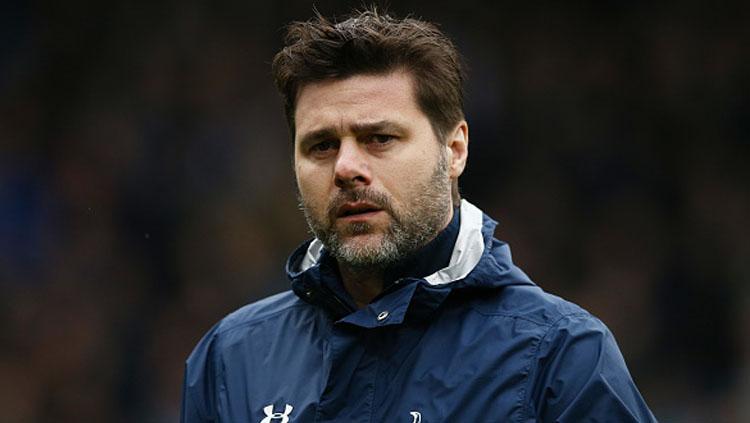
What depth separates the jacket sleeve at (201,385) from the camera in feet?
9.65

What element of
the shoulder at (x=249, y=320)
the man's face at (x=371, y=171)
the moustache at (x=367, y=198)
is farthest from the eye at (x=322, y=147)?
the shoulder at (x=249, y=320)

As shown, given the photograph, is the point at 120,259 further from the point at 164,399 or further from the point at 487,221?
the point at 487,221

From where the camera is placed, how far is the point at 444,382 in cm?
258

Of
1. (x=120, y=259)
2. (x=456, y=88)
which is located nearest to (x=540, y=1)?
(x=120, y=259)

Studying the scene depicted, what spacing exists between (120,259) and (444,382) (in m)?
4.89

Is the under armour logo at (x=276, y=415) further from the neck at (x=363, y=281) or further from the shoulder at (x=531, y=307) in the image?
the shoulder at (x=531, y=307)

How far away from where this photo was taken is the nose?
2.71 m

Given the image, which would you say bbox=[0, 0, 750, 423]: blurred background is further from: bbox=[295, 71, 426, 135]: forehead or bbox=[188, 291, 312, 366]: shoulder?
bbox=[295, 71, 426, 135]: forehead

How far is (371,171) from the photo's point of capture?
2717 mm

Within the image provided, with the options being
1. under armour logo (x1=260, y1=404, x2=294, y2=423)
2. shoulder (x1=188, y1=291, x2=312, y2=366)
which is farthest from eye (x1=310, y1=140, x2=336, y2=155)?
under armour logo (x1=260, y1=404, x2=294, y2=423)

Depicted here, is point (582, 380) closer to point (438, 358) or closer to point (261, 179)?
point (438, 358)

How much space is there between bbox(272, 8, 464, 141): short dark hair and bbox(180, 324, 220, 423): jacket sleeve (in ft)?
1.91

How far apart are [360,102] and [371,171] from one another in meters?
0.15

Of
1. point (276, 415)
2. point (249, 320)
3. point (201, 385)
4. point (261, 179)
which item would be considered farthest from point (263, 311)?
point (261, 179)
